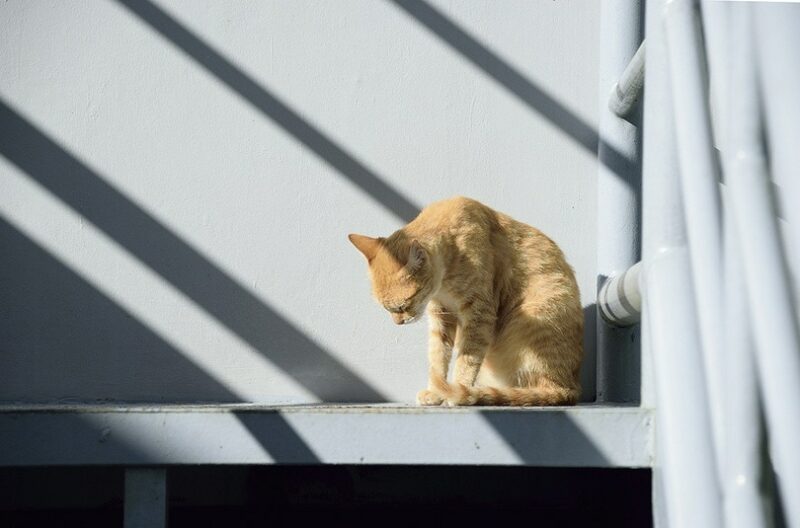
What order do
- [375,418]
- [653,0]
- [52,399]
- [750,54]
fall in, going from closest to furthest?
[750,54] → [653,0] → [375,418] → [52,399]

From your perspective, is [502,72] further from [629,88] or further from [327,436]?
[327,436]

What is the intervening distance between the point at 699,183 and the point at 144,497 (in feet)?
4.41

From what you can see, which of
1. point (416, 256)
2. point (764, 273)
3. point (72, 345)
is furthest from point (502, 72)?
point (764, 273)

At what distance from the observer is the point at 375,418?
5.11 ft

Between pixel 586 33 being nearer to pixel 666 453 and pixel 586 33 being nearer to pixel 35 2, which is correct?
pixel 35 2

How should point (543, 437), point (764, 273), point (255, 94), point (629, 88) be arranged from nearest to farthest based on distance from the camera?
point (764, 273) → point (543, 437) → point (629, 88) → point (255, 94)

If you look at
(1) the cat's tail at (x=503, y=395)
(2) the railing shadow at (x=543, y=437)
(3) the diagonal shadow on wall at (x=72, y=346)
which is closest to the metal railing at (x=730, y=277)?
(2) the railing shadow at (x=543, y=437)

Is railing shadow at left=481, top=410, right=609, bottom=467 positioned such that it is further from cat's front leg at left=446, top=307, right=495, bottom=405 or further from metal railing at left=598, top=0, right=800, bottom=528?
metal railing at left=598, top=0, right=800, bottom=528

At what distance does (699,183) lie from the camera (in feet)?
1.98

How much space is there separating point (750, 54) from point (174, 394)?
1.94m

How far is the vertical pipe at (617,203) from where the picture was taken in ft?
6.89

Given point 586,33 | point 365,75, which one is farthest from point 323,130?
point 586,33

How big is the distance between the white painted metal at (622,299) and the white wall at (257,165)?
0.27 meters

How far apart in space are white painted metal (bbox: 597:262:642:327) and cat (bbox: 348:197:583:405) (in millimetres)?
80
